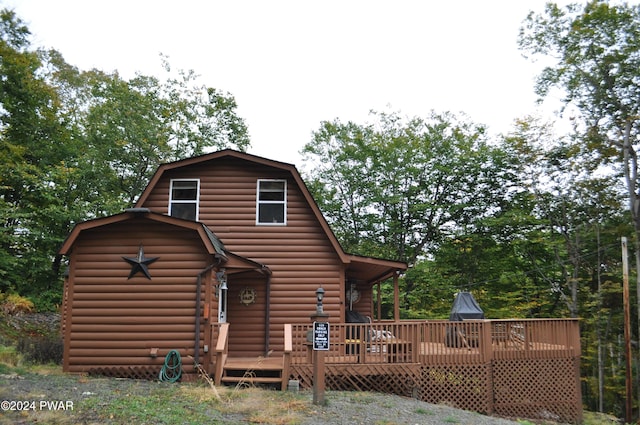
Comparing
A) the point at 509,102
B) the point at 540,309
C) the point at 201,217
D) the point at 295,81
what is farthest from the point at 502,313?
the point at 295,81

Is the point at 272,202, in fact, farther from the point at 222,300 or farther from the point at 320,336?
the point at 320,336

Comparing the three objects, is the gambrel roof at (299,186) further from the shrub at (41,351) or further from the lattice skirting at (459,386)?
the shrub at (41,351)

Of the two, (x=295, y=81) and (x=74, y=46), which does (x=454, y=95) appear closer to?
(x=295, y=81)

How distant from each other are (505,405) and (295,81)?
82.0 ft

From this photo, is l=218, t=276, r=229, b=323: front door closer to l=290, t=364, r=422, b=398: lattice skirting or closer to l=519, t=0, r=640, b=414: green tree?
l=290, t=364, r=422, b=398: lattice skirting

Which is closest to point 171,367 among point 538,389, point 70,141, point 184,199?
point 184,199

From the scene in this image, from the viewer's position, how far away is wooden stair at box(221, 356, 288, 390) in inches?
384

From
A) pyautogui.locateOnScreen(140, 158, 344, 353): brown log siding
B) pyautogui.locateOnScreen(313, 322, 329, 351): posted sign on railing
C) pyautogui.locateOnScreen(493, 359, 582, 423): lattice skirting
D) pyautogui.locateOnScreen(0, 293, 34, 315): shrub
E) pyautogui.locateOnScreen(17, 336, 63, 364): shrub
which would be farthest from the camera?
pyautogui.locateOnScreen(0, 293, 34, 315): shrub

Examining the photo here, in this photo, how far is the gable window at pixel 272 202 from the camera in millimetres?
13078

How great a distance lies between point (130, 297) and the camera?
1036 cm

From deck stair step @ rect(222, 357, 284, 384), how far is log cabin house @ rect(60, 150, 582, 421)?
0.12 ft

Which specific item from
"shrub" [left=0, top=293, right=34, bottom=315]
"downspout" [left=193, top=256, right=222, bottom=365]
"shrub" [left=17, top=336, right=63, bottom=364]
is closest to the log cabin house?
"downspout" [left=193, top=256, right=222, bottom=365]

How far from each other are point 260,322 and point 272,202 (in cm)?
330

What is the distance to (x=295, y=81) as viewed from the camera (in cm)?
3142
